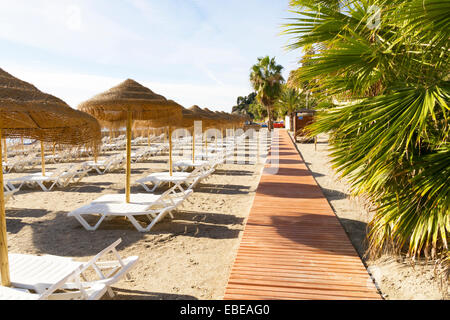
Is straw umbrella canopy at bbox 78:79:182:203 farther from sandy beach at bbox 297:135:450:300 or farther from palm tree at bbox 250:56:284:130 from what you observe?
palm tree at bbox 250:56:284:130

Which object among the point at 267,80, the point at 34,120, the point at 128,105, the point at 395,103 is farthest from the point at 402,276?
the point at 267,80

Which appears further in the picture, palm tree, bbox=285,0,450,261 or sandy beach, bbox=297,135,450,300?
sandy beach, bbox=297,135,450,300

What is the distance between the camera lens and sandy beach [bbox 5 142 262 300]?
3627 mm

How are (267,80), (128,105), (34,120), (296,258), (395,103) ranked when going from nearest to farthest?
(395,103), (34,120), (296,258), (128,105), (267,80)

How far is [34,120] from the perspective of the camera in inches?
124

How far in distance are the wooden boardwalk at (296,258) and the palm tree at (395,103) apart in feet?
1.92

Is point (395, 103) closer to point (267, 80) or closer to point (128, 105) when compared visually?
point (128, 105)

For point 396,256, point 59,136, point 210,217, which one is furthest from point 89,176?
point 396,256

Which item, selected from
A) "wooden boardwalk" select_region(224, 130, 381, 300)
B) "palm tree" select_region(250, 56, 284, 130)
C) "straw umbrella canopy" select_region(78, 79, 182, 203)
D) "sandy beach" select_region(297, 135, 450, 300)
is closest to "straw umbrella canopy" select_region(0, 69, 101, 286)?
"wooden boardwalk" select_region(224, 130, 381, 300)

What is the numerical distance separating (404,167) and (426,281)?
1.27 m

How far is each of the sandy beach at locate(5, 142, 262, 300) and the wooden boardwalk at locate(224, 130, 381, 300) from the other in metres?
0.29

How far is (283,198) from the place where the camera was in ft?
22.6

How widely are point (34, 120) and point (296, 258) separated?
3200mm

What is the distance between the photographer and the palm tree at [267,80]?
3544 cm
